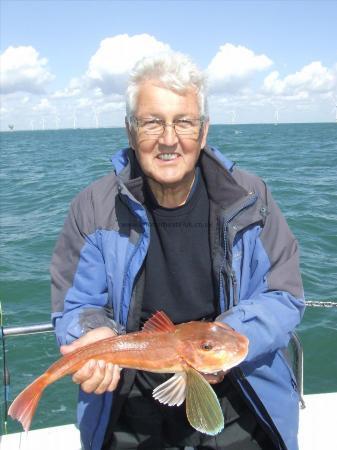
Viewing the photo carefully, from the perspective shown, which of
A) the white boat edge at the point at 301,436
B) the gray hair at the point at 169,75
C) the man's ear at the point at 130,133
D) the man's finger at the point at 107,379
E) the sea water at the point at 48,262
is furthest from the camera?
the sea water at the point at 48,262

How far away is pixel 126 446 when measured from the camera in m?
3.09

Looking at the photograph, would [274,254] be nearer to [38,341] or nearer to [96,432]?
[96,432]

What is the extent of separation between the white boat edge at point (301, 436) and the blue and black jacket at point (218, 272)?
66 cm

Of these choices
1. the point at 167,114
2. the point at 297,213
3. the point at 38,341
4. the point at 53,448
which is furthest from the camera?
the point at 297,213

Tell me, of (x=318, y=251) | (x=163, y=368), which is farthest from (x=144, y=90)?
(x=318, y=251)

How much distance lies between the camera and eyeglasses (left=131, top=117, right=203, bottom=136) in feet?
9.35

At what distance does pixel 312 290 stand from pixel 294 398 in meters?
6.87

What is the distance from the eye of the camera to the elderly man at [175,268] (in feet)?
9.25

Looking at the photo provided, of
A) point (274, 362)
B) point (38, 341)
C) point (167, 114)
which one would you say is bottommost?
point (38, 341)

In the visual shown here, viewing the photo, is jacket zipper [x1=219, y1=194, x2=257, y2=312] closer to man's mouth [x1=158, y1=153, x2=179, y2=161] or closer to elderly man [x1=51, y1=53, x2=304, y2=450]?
elderly man [x1=51, y1=53, x2=304, y2=450]

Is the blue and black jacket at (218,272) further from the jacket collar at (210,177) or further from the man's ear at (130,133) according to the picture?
the man's ear at (130,133)

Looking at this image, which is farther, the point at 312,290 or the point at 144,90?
the point at 312,290

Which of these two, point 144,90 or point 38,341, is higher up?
point 144,90

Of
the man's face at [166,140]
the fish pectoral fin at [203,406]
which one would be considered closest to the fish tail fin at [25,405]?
the fish pectoral fin at [203,406]
